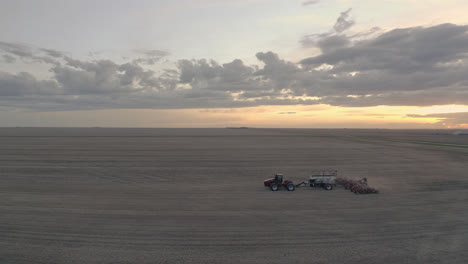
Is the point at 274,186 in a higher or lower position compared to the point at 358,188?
lower

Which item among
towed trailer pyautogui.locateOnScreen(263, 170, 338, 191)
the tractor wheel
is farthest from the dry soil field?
towed trailer pyautogui.locateOnScreen(263, 170, 338, 191)

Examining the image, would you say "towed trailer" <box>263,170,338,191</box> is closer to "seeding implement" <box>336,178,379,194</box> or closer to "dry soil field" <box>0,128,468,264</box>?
"dry soil field" <box>0,128,468,264</box>

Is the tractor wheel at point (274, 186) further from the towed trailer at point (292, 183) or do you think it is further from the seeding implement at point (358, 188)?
the seeding implement at point (358, 188)

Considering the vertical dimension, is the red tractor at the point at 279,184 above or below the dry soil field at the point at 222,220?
above

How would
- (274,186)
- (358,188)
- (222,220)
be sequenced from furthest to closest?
(274,186)
(358,188)
(222,220)

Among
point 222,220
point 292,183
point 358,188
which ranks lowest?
point 222,220

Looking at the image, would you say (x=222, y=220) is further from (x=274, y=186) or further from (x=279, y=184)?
(x=279, y=184)

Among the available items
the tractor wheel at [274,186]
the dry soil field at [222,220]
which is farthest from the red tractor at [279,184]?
the dry soil field at [222,220]

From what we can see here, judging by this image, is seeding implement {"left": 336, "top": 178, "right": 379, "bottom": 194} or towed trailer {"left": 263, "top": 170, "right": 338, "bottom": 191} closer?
seeding implement {"left": 336, "top": 178, "right": 379, "bottom": 194}

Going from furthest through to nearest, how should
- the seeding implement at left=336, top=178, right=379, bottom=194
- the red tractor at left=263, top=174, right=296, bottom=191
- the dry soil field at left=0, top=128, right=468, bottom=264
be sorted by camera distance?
the red tractor at left=263, top=174, right=296, bottom=191 < the seeding implement at left=336, top=178, right=379, bottom=194 < the dry soil field at left=0, top=128, right=468, bottom=264

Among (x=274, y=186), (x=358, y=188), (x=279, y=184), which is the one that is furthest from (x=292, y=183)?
(x=358, y=188)

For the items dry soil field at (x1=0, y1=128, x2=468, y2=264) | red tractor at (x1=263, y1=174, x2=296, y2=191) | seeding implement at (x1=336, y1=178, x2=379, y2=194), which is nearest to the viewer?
dry soil field at (x1=0, y1=128, x2=468, y2=264)

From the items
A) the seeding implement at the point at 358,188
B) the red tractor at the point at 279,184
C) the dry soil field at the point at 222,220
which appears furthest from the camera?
the red tractor at the point at 279,184
